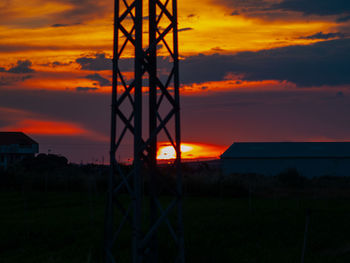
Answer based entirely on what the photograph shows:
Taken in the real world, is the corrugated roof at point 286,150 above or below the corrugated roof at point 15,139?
below

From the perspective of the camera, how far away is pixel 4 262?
15281 mm

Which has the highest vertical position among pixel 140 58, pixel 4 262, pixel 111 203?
pixel 140 58

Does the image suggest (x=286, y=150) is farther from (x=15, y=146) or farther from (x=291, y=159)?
(x=15, y=146)

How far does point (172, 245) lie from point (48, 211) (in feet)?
48.7

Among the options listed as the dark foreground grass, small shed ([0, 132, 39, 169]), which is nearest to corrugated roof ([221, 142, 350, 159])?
the dark foreground grass

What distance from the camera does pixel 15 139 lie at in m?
93.2

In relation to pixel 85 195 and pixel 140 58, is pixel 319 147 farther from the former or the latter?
pixel 140 58

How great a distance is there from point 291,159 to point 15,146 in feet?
165

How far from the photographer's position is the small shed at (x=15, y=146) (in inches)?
3496

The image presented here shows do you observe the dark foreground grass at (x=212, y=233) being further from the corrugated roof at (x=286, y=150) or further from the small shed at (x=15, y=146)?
the small shed at (x=15, y=146)

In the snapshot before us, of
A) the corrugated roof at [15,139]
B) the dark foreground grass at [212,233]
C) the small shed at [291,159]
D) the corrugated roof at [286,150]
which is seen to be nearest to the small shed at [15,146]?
the corrugated roof at [15,139]

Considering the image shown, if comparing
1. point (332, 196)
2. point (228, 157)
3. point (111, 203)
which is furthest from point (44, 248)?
point (228, 157)

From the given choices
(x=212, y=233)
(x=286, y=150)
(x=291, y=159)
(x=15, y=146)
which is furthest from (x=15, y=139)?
(x=212, y=233)

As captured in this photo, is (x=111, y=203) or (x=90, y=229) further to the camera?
(x=90, y=229)
